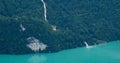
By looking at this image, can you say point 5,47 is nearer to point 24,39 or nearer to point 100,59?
point 24,39

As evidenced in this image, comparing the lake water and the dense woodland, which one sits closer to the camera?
the lake water

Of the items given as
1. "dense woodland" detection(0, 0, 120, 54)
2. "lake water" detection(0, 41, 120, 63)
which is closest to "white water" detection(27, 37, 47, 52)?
"dense woodland" detection(0, 0, 120, 54)

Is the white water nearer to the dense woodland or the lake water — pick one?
the dense woodland

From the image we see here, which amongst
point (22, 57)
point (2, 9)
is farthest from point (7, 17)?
point (22, 57)

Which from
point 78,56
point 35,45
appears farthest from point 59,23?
point 78,56

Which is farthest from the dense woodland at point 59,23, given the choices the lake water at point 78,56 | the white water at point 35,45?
the lake water at point 78,56
